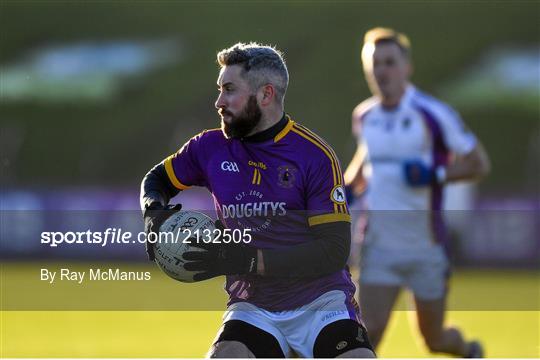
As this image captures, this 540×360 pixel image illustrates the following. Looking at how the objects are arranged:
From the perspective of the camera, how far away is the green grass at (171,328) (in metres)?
9.84

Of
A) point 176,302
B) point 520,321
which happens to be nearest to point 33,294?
point 176,302

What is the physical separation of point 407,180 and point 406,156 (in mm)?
219

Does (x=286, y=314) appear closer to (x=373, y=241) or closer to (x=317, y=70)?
(x=373, y=241)

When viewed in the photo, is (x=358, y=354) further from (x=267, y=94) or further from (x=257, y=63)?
(x=257, y=63)

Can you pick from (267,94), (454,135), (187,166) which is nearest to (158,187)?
(187,166)

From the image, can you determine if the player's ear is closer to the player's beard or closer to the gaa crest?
the player's beard

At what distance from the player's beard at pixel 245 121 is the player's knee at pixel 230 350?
96 centimetres

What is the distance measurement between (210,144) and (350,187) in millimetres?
2788

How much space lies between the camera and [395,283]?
26.9ft

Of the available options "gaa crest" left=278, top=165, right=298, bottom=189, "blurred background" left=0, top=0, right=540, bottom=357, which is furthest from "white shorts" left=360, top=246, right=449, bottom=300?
"blurred background" left=0, top=0, right=540, bottom=357

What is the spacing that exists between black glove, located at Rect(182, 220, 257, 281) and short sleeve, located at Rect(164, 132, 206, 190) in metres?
0.57

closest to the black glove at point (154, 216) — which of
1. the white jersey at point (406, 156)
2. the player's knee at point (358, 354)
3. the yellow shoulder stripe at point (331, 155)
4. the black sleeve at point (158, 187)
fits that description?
the black sleeve at point (158, 187)

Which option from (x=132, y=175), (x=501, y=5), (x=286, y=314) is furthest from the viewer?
(x=501, y=5)

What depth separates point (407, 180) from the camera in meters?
8.27
